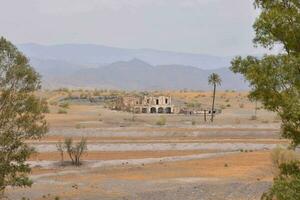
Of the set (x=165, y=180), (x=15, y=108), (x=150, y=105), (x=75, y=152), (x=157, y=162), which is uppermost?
(x=150, y=105)

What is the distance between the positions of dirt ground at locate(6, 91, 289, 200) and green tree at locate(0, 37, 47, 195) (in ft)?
30.9

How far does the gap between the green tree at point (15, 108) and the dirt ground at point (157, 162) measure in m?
9.41

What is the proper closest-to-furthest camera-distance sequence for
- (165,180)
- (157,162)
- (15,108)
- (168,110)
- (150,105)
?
(15,108)
(165,180)
(157,162)
(150,105)
(168,110)

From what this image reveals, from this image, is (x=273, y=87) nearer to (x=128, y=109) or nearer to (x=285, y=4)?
(x=285, y=4)

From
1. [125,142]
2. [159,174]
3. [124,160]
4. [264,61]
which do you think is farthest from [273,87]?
[125,142]

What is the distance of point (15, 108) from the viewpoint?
1942 cm

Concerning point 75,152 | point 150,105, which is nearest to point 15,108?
point 75,152

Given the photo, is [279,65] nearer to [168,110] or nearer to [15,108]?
[15,108]

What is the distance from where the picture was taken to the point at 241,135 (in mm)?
64812

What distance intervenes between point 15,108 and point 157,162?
25.5m

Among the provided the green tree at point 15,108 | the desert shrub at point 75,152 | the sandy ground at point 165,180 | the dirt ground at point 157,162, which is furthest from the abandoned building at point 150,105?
the green tree at point 15,108

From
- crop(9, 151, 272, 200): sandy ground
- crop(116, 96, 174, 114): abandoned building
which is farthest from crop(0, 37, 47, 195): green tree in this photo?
crop(116, 96, 174, 114): abandoned building

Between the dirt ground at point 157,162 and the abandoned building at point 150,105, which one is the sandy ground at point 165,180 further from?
the abandoned building at point 150,105

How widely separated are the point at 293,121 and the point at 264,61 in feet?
4.84
